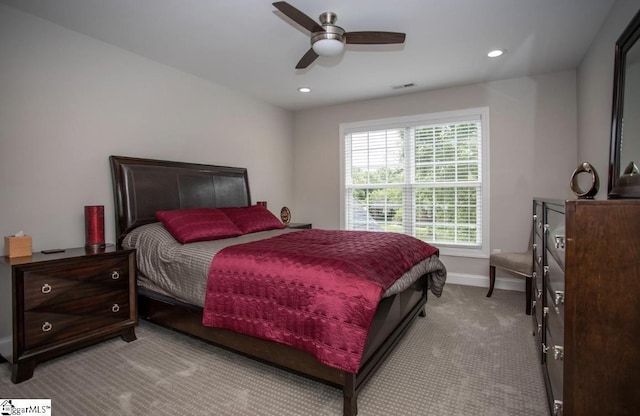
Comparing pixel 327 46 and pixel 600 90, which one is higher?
pixel 327 46

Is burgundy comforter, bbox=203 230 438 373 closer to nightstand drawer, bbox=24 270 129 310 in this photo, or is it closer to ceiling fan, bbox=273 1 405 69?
nightstand drawer, bbox=24 270 129 310

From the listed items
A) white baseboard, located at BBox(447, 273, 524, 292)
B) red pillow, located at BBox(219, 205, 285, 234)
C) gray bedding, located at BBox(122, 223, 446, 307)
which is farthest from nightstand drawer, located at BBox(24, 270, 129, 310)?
white baseboard, located at BBox(447, 273, 524, 292)

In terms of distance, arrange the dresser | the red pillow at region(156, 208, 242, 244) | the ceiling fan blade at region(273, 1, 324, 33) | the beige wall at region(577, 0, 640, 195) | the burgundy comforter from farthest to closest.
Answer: the red pillow at region(156, 208, 242, 244), the beige wall at region(577, 0, 640, 195), the ceiling fan blade at region(273, 1, 324, 33), the burgundy comforter, the dresser

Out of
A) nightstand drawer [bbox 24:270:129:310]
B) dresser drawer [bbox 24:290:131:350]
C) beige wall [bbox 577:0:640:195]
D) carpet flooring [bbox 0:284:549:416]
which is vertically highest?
beige wall [bbox 577:0:640:195]

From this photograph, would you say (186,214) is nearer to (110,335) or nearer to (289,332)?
(110,335)

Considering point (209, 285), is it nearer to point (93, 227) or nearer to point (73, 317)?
point (73, 317)

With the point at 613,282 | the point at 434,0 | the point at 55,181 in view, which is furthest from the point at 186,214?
the point at 613,282

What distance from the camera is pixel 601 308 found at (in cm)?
114

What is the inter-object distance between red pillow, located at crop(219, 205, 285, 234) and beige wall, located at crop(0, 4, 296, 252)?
88cm

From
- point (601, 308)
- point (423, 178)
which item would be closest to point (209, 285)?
point (601, 308)

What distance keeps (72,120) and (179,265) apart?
63.2 inches

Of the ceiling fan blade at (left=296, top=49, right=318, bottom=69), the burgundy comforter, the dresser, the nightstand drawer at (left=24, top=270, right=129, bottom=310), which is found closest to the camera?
the dresser

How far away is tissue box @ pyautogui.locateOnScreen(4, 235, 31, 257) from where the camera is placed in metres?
2.22

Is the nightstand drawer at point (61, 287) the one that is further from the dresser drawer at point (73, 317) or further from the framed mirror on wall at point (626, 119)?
the framed mirror on wall at point (626, 119)
